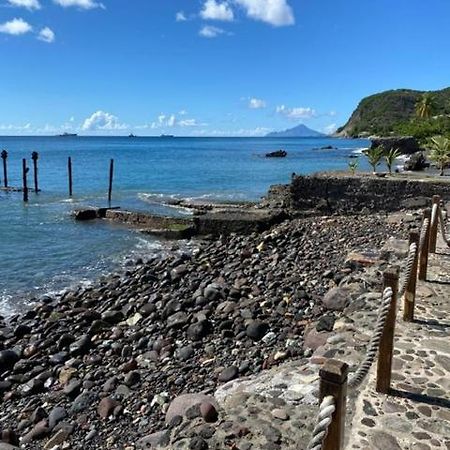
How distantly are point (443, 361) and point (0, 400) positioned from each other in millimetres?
6946

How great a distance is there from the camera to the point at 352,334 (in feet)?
21.5

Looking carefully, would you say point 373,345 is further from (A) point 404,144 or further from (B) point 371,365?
(A) point 404,144

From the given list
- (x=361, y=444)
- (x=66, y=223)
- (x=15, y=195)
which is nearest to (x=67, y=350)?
(x=361, y=444)

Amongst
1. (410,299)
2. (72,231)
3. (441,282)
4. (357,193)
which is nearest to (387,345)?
(410,299)

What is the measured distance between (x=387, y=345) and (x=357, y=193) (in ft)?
60.9

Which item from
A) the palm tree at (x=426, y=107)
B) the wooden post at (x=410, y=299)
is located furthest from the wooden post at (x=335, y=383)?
the palm tree at (x=426, y=107)

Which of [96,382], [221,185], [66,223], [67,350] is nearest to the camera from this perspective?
[96,382]

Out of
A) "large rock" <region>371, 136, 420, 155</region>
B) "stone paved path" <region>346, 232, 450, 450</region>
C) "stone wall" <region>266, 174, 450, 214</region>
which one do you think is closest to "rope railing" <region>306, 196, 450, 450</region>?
"stone paved path" <region>346, 232, 450, 450</region>

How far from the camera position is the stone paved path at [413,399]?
13.9 ft

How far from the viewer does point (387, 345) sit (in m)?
4.91

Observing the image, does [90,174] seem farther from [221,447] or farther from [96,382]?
[221,447]

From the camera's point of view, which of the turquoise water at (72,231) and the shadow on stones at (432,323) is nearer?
the shadow on stones at (432,323)

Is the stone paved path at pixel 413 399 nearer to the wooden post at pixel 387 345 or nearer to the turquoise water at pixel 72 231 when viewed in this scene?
the wooden post at pixel 387 345

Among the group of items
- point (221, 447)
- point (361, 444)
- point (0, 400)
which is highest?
point (361, 444)
